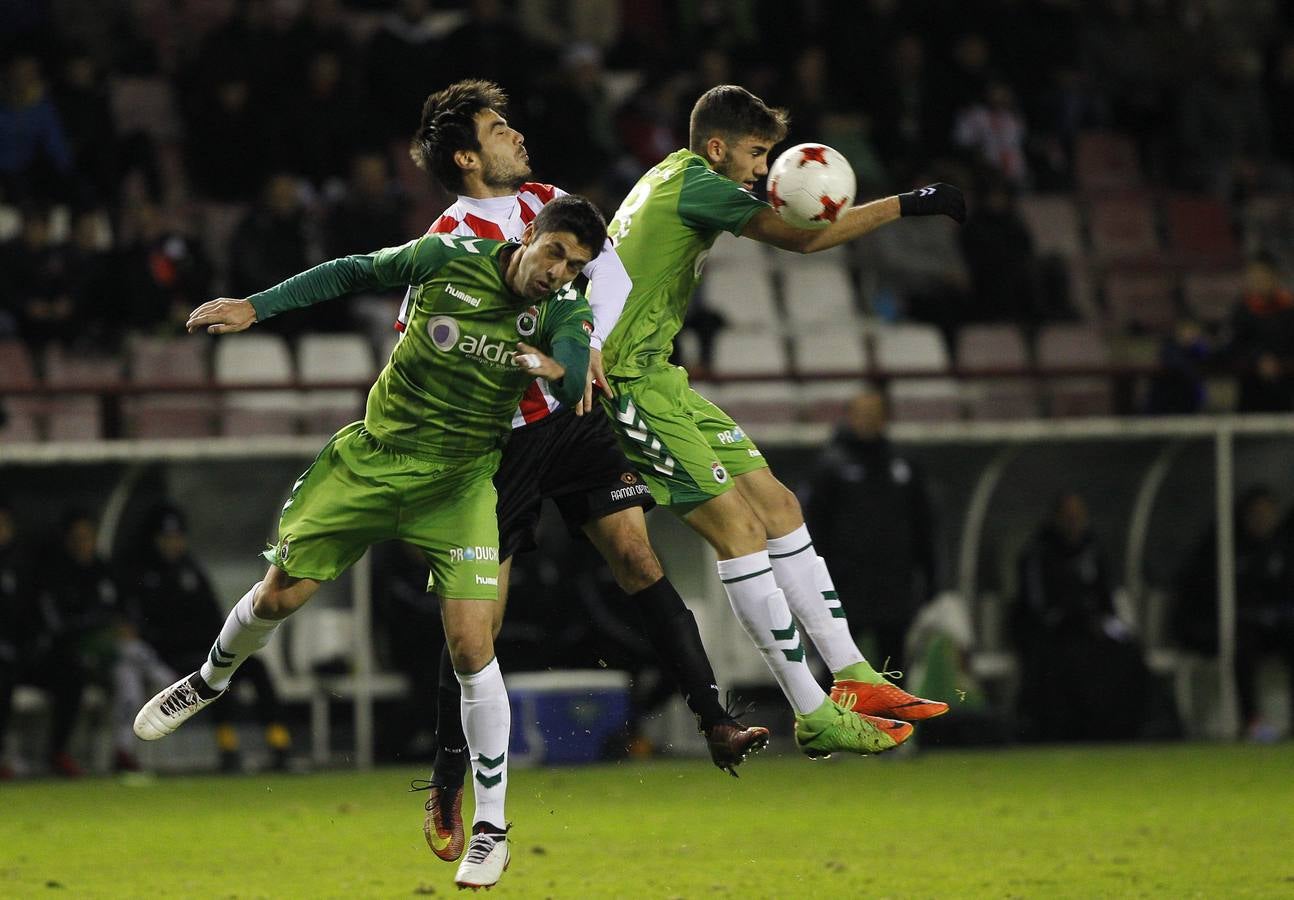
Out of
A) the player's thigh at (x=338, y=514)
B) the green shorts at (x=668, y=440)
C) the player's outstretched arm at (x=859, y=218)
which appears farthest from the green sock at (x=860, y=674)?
the player's thigh at (x=338, y=514)

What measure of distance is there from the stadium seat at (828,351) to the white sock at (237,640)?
7150mm

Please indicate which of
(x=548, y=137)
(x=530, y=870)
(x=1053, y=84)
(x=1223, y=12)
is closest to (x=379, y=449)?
(x=530, y=870)

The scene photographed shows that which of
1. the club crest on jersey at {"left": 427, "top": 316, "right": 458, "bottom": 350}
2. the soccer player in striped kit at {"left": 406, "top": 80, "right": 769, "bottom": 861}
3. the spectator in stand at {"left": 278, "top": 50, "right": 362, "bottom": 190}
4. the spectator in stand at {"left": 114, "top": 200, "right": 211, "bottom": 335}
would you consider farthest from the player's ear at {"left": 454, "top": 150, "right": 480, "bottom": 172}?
the spectator in stand at {"left": 278, "top": 50, "right": 362, "bottom": 190}

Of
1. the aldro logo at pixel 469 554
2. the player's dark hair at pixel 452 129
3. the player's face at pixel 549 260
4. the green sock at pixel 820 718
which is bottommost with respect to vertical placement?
the green sock at pixel 820 718

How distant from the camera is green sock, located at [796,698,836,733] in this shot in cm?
786

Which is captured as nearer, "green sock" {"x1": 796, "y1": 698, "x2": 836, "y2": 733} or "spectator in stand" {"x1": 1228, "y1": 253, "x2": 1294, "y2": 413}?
"green sock" {"x1": 796, "y1": 698, "x2": 836, "y2": 733}

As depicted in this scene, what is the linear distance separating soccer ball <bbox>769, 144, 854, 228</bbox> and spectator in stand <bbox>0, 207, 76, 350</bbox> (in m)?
6.76

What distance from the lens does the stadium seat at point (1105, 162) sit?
1762cm

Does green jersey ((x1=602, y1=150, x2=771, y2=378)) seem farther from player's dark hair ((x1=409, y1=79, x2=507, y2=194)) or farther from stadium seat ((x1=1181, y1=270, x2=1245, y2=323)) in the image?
stadium seat ((x1=1181, y1=270, x2=1245, y2=323))

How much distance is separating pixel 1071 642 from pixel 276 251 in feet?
18.7

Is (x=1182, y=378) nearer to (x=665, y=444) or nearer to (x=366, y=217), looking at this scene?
(x=366, y=217)

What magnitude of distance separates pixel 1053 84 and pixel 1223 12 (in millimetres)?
2903

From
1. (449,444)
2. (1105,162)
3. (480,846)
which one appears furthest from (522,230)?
(1105,162)

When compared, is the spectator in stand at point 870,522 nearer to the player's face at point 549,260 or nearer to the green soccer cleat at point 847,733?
the green soccer cleat at point 847,733
